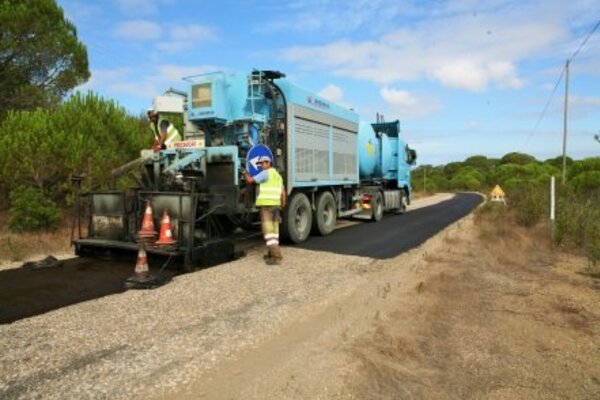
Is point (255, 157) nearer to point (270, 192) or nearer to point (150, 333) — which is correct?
point (270, 192)

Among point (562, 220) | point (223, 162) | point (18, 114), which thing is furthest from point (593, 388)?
point (18, 114)

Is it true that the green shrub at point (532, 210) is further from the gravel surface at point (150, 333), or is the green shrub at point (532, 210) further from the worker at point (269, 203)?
the gravel surface at point (150, 333)

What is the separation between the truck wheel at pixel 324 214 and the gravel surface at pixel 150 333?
4.20 metres

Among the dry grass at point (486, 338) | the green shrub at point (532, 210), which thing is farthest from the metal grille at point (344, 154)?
the green shrub at point (532, 210)

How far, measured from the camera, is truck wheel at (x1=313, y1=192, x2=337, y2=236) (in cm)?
1167

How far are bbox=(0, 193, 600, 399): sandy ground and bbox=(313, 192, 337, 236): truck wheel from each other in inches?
161

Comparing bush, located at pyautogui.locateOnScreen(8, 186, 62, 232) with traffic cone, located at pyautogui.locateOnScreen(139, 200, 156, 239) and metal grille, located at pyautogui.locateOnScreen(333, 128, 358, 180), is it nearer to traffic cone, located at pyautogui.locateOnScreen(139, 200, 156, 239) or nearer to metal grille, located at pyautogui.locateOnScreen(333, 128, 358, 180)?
traffic cone, located at pyautogui.locateOnScreen(139, 200, 156, 239)

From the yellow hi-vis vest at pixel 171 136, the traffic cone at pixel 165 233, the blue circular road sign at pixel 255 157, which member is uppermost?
the yellow hi-vis vest at pixel 171 136

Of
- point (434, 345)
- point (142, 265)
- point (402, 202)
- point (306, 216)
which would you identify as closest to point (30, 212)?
point (306, 216)

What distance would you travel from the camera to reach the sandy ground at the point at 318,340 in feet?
12.3

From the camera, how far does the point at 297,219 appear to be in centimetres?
1091

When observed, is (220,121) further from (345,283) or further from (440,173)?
(440,173)

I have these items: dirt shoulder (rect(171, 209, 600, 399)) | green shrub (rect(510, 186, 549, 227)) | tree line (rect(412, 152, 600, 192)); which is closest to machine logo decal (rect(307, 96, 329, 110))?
dirt shoulder (rect(171, 209, 600, 399))

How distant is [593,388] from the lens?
373 cm
